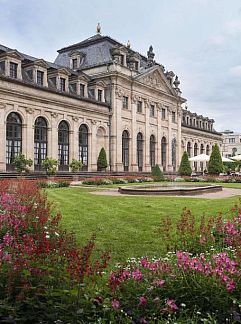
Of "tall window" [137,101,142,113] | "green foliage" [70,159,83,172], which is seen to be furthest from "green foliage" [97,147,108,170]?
"tall window" [137,101,142,113]

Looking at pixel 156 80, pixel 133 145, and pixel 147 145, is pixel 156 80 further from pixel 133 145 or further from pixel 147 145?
pixel 133 145

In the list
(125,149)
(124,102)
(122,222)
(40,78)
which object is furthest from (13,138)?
(122,222)

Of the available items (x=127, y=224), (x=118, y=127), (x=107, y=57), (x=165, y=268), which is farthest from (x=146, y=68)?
(x=165, y=268)

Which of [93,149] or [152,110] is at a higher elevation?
[152,110]

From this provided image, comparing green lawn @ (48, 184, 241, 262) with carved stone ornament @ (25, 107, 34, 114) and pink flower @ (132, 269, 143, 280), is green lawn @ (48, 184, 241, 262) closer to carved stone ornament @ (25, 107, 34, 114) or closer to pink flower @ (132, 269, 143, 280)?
pink flower @ (132, 269, 143, 280)

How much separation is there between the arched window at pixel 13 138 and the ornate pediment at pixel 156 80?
19.5 metres

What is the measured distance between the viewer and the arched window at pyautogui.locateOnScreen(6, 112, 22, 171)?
3494 cm

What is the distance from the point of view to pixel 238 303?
4160 mm

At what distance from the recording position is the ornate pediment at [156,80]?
51419 mm

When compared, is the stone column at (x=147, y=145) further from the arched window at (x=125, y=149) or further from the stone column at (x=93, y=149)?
the stone column at (x=93, y=149)

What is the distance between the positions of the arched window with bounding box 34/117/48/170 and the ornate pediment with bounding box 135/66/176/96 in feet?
53.9

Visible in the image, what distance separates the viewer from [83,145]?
144ft

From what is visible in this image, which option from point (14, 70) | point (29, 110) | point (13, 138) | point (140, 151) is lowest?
point (140, 151)

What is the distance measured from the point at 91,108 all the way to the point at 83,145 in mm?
4508
